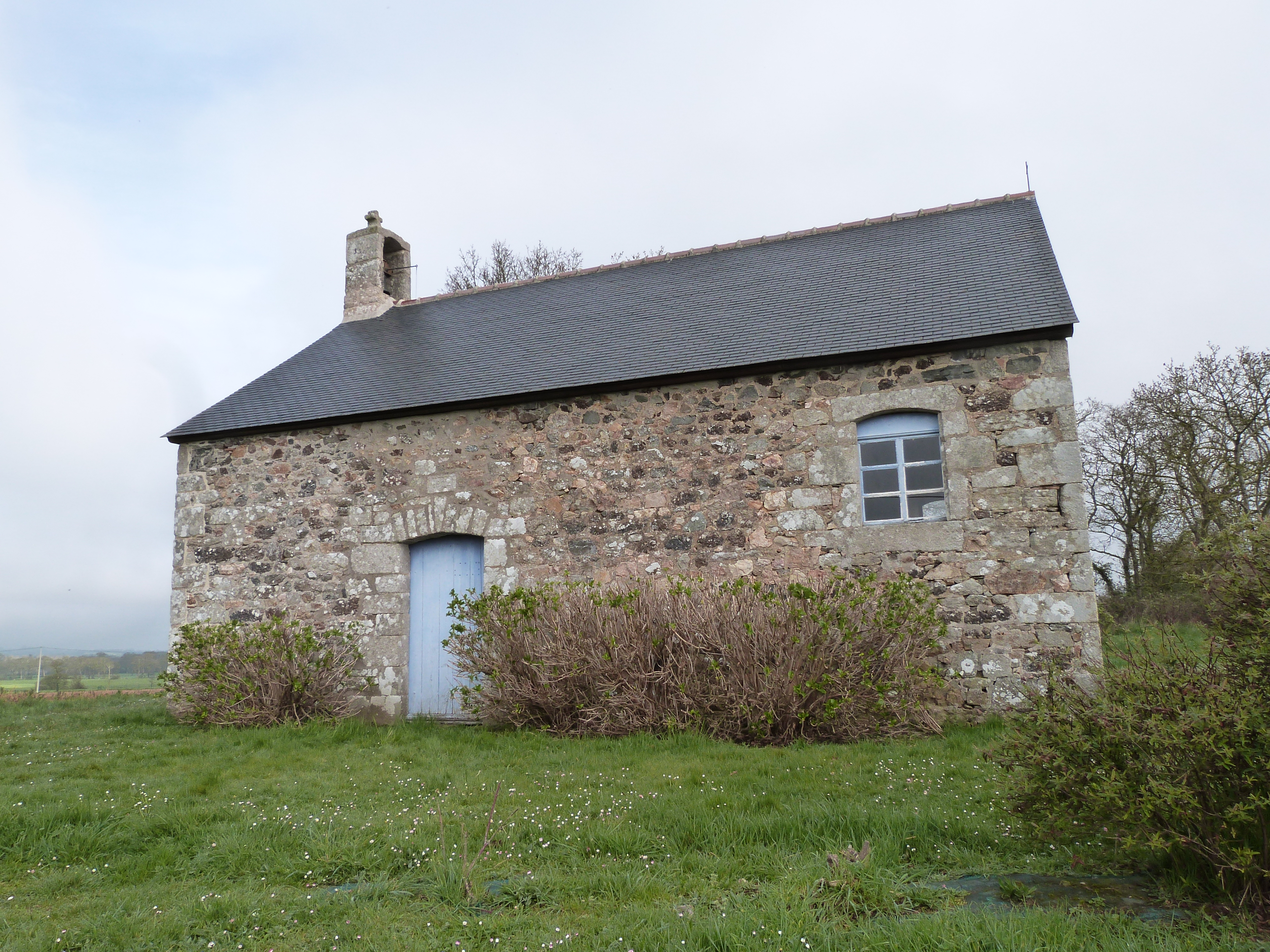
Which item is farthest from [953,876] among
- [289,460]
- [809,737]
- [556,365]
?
[289,460]

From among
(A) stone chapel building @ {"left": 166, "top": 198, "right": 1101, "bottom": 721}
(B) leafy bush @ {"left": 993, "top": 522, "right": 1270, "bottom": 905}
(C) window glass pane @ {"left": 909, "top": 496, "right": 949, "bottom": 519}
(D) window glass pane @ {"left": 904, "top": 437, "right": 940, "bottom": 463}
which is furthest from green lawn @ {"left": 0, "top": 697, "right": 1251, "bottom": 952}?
(D) window glass pane @ {"left": 904, "top": 437, "right": 940, "bottom": 463}

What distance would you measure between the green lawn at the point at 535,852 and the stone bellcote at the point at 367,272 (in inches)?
328

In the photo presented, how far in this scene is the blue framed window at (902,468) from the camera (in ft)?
25.0

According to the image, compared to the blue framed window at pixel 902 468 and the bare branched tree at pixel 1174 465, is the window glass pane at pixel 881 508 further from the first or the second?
the bare branched tree at pixel 1174 465

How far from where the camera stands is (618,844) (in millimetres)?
3688

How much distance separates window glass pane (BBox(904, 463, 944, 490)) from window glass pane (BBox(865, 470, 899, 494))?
0.28ft

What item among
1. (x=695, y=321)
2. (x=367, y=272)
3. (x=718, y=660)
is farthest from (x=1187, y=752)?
(x=367, y=272)

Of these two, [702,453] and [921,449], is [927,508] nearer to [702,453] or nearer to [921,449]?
[921,449]

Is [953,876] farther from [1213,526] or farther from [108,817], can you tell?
[1213,526]

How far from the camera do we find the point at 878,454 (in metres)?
7.87

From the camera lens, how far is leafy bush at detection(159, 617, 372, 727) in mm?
7785

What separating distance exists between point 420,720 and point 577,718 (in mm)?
2126

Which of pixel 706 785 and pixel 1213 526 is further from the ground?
pixel 1213 526

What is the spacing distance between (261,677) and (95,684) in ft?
23.1
